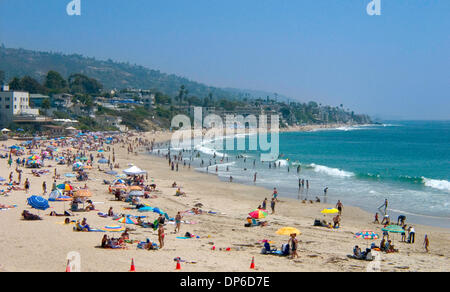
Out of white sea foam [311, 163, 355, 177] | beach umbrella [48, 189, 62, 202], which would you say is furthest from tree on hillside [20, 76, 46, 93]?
beach umbrella [48, 189, 62, 202]

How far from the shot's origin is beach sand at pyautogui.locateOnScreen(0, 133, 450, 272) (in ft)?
36.7

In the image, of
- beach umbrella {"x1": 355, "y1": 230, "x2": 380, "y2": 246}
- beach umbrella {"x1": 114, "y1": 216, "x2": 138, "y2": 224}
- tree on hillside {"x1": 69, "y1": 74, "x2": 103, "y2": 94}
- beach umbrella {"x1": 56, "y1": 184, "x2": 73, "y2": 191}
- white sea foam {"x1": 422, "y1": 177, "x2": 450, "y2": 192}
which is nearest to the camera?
beach umbrella {"x1": 114, "y1": 216, "x2": 138, "y2": 224}

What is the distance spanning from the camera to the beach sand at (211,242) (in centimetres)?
1118

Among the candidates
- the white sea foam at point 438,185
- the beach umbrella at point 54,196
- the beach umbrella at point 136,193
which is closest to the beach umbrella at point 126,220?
the beach umbrella at point 54,196

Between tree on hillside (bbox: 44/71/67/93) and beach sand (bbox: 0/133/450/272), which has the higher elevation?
tree on hillside (bbox: 44/71/67/93)

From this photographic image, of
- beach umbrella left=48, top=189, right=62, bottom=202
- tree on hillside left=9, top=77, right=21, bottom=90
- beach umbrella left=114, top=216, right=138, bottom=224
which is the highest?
tree on hillside left=9, top=77, right=21, bottom=90

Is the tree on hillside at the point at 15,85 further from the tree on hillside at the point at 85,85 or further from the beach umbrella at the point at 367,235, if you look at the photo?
the beach umbrella at the point at 367,235

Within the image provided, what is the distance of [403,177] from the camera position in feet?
120

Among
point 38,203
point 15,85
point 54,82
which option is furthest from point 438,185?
point 54,82

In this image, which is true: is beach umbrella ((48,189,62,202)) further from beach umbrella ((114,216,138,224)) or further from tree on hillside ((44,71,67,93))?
tree on hillside ((44,71,67,93))

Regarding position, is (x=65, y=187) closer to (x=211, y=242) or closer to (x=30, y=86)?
(x=211, y=242)

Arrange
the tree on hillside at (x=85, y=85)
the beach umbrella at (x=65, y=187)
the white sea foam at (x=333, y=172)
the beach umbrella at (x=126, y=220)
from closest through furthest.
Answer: the beach umbrella at (x=126, y=220)
the beach umbrella at (x=65, y=187)
the white sea foam at (x=333, y=172)
the tree on hillside at (x=85, y=85)
